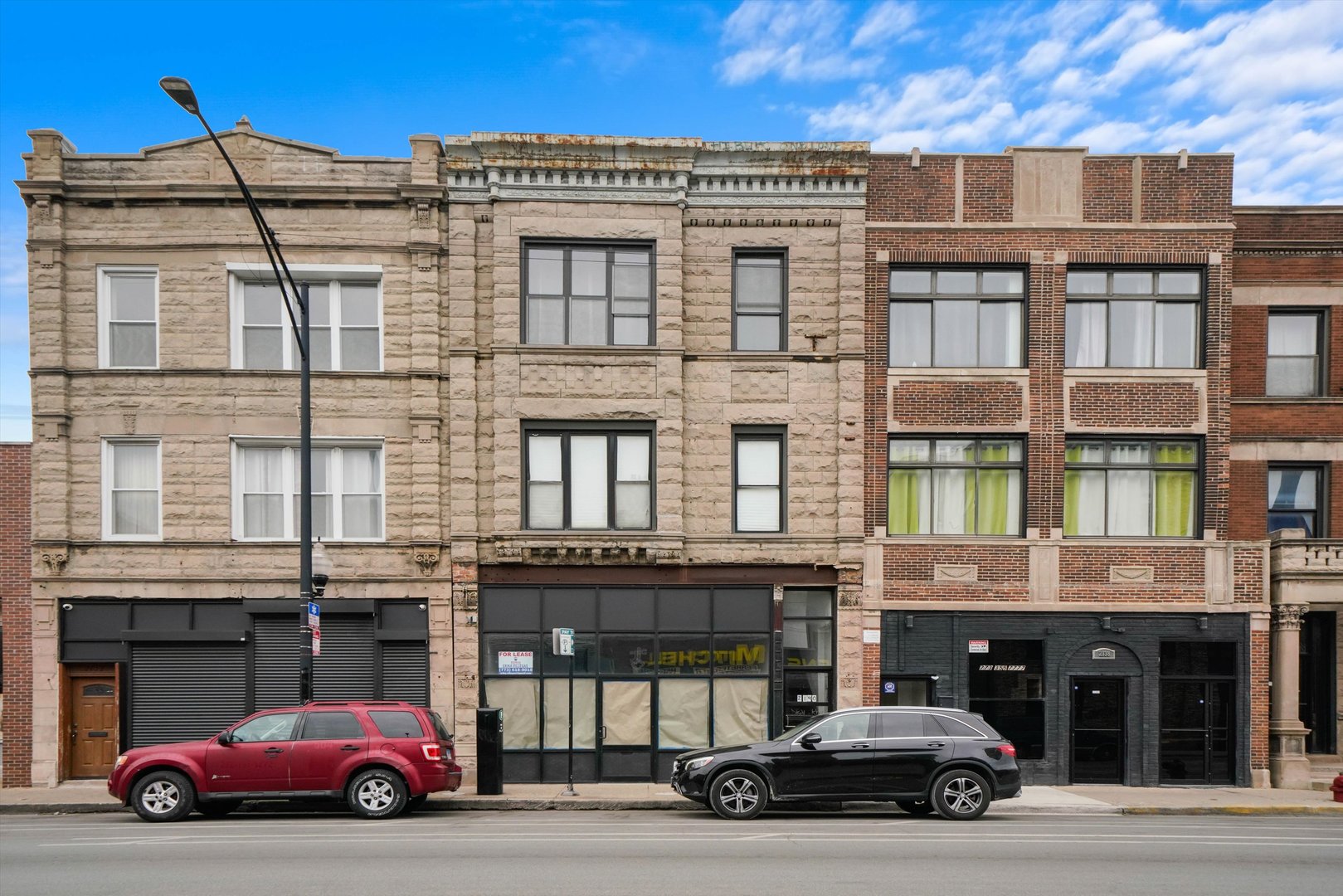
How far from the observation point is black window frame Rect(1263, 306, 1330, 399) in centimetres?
1973

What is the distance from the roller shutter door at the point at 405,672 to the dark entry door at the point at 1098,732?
12.2 metres

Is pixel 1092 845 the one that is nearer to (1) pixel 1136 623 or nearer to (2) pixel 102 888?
(1) pixel 1136 623

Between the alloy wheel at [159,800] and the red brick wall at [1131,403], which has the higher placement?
the red brick wall at [1131,403]

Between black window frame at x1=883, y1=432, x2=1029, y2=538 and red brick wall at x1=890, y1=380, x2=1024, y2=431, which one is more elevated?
red brick wall at x1=890, y1=380, x2=1024, y2=431

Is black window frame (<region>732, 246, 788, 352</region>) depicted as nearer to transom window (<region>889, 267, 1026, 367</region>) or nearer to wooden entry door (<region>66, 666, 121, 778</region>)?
transom window (<region>889, 267, 1026, 367</region>)

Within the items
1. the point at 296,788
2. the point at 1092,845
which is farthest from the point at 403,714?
the point at 1092,845

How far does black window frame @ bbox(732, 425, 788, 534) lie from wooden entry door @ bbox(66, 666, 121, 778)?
12.0 metres

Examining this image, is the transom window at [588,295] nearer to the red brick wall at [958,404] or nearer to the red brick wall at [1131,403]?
the red brick wall at [958,404]

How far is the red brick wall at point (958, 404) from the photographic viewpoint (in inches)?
755

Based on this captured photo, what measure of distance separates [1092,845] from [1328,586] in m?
9.63

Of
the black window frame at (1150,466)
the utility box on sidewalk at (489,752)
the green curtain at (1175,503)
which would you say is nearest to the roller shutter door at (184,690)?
the utility box on sidewalk at (489,752)

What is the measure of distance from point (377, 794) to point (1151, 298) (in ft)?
53.8

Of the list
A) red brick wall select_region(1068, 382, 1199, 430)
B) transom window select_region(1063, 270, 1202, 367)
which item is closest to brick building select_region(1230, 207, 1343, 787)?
transom window select_region(1063, 270, 1202, 367)

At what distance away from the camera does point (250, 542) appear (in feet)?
61.1
